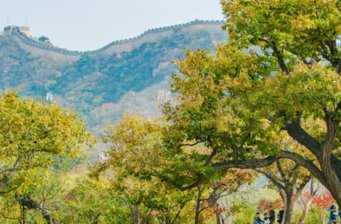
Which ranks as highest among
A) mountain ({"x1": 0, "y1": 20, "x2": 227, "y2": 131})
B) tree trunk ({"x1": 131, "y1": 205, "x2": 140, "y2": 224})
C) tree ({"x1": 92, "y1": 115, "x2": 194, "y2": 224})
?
mountain ({"x1": 0, "y1": 20, "x2": 227, "y2": 131})

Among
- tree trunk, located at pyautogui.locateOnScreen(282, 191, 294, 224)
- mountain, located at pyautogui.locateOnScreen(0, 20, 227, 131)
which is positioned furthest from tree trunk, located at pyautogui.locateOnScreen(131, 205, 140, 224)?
mountain, located at pyautogui.locateOnScreen(0, 20, 227, 131)

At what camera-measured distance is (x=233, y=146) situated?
53.2 feet

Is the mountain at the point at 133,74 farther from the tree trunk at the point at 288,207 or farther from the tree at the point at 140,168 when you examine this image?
the tree trunk at the point at 288,207

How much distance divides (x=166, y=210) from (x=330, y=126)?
34.1 ft

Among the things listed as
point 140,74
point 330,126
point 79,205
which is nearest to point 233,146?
point 330,126

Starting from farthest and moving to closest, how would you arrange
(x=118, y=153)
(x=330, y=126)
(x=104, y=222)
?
(x=104, y=222) < (x=118, y=153) < (x=330, y=126)

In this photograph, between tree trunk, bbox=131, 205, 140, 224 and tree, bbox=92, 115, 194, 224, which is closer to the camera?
tree, bbox=92, 115, 194, 224

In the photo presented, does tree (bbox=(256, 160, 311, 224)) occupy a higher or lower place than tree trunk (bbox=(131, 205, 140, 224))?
higher

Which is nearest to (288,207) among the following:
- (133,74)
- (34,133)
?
(34,133)

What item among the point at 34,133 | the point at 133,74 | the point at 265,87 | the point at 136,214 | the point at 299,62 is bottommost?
the point at 136,214

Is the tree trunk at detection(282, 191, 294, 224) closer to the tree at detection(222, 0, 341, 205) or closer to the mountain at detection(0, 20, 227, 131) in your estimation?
the tree at detection(222, 0, 341, 205)

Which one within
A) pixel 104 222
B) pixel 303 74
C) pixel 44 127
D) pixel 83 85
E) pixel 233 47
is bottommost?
pixel 104 222

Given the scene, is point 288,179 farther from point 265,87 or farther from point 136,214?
point 265,87

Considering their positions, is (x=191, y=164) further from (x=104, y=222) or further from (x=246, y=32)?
(x=104, y=222)
